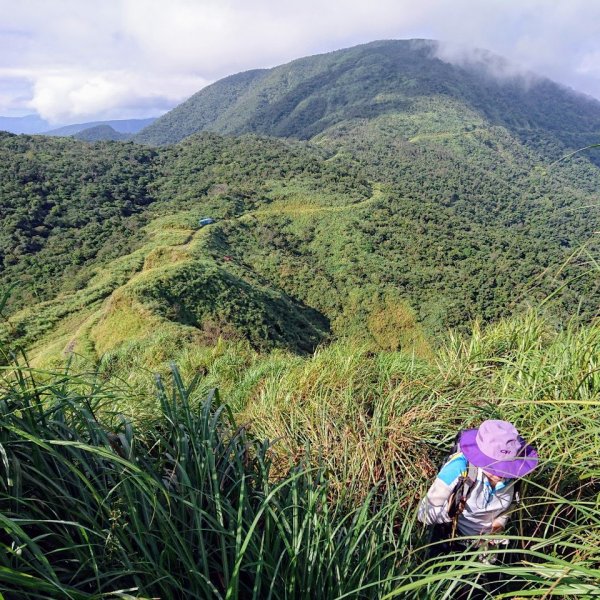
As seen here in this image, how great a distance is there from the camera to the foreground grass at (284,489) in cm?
132

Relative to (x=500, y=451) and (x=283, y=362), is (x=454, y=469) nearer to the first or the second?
(x=500, y=451)

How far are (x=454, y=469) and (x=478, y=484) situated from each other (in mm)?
131

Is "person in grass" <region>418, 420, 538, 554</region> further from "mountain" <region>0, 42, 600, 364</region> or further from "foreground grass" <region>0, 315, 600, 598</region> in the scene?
"mountain" <region>0, 42, 600, 364</region>

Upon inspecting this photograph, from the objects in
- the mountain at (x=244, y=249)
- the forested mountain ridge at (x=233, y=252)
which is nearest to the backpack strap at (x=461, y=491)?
the mountain at (x=244, y=249)

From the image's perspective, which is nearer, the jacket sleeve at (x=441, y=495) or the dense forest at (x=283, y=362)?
the dense forest at (x=283, y=362)

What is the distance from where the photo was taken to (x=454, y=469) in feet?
6.98

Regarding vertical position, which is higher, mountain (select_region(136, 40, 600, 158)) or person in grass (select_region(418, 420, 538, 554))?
mountain (select_region(136, 40, 600, 158))

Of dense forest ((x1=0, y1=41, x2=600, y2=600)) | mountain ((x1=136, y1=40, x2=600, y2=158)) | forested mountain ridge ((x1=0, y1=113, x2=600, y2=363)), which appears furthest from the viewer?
mountain ((x1=136, y1=40, x2=600, y2=158))

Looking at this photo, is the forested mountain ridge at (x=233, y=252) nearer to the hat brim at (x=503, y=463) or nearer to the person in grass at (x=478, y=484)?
the person in grass at (x=478, y=484)

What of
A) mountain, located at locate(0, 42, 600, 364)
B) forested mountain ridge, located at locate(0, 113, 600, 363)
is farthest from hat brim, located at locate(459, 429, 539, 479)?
forested mountain ridge, located at locate(0, 113, 600, 363)

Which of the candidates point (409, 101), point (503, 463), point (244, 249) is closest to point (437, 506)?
point (503, 463)

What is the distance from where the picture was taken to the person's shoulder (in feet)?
6.91

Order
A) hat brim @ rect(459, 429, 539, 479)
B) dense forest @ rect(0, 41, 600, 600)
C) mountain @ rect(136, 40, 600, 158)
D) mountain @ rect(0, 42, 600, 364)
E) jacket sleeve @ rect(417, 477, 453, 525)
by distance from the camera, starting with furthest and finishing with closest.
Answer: mountain @ rect(136, 40, 600, 158) → mountain @ rect(0, 42, 600, 364) → jacket sleeve @ rect(417, 477, 453, 525) → hat brim @ rect(459, 429, 539, 479) → dense forest @ rect(0, 41, 600, 600)

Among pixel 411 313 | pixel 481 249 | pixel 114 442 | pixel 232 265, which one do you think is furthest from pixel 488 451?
pixel 481 249
